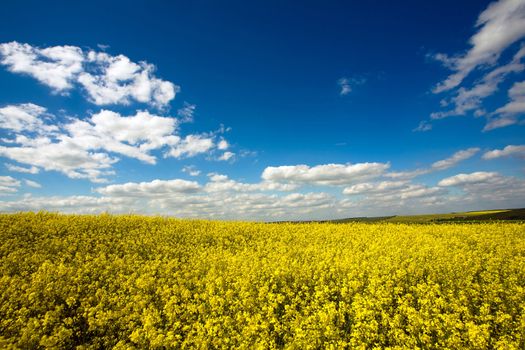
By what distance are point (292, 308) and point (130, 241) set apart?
1273cm

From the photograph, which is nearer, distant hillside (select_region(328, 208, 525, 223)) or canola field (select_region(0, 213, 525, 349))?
canola field (select_region(0, 213, 525, 349))

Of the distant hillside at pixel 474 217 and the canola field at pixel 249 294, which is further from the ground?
the distant hillside at pixel 474 217

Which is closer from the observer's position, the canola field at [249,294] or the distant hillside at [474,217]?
the canola field at [249,294]

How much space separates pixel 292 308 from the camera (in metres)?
8.62

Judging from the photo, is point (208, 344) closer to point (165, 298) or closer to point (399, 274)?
point (165, 298)

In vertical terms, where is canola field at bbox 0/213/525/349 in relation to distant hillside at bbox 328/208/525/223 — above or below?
below

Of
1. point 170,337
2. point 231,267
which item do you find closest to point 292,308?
point 170,337

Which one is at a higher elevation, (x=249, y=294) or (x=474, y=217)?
(x=474, y=217)

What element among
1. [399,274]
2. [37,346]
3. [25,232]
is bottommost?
[37,346]

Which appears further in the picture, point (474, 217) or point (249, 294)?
point (474, 217)

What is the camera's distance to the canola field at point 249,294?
23.6 feet

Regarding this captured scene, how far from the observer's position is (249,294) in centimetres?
956

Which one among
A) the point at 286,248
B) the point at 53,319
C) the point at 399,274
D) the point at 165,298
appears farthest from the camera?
the point at 286,248

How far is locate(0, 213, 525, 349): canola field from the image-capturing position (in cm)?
718
